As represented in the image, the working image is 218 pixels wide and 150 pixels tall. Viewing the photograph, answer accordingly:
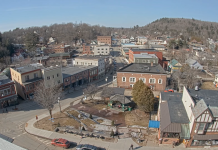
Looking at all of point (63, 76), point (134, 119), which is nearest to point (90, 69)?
point (63, 76)

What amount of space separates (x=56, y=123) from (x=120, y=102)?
11.1 m

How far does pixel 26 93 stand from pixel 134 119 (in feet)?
72.0

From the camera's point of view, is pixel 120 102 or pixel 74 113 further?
pixel 120 102

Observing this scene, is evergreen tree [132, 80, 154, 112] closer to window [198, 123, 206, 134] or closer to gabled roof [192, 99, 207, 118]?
gabled roof [192, 99, 207, 118]

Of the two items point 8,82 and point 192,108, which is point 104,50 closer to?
point 8,82

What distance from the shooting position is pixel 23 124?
2508cm

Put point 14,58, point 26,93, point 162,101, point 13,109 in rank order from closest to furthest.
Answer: point 162,101 → point 13,109 → point 26,93 → point 14,58

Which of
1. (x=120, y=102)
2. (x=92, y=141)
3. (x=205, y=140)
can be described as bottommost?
(x=92, y=141)

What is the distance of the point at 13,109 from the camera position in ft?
98.1

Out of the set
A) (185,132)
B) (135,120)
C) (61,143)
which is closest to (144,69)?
(135,120)

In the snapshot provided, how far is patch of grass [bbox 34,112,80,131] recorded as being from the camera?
2399 cm

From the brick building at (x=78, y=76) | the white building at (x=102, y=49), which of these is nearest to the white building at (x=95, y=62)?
the brick building at (x=78, y=76)

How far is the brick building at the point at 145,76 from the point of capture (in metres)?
38.1

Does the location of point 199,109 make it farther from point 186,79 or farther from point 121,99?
point 186,79
